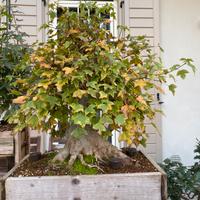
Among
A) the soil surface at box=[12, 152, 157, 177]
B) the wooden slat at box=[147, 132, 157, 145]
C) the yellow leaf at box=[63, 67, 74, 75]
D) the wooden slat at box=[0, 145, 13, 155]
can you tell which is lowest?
the wooden slat at box=[147, 132, 157, 145]

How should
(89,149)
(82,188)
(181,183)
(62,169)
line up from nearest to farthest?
1. (82,188)
2. (62,169)
3. (89,149)
4. (181,183)

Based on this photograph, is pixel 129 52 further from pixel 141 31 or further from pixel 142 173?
pixel 141 31

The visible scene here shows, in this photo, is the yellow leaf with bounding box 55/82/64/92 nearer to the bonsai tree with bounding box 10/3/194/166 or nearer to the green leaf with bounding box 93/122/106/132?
the bonsai tree with bounding box 10/3/194/166

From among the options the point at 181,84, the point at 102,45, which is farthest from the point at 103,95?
the point at 181,84

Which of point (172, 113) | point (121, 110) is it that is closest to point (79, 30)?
point (121, 110)

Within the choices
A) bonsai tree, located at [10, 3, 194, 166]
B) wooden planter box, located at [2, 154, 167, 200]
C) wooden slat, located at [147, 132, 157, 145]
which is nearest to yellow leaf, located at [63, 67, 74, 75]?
bonsai tree, located at [10, 3, 194, 166]

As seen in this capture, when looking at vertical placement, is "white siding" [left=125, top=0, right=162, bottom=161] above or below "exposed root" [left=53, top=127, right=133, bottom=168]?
above

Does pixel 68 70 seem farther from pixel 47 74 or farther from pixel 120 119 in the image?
pixel 120 119

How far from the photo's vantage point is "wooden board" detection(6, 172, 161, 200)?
108 cm

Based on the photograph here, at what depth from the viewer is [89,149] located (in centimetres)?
132

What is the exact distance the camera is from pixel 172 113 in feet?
10.9

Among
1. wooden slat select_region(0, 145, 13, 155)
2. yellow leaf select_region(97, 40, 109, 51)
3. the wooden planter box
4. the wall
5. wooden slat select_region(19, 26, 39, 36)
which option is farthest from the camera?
the wall

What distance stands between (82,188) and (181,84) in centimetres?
251

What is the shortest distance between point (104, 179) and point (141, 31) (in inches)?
93.9
